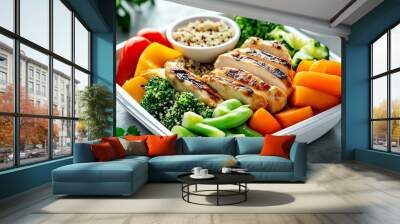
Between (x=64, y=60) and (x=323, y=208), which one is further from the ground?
(x=64, y=60)

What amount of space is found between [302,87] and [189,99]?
230 centimetres

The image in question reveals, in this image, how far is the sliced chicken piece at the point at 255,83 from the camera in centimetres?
793

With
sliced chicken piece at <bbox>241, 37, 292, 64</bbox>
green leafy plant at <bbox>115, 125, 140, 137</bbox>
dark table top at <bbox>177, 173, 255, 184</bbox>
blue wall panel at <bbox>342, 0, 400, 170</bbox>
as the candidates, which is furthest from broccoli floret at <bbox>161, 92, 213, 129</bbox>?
dark table top at <bbox>177, 173, 255, 184</bbox>

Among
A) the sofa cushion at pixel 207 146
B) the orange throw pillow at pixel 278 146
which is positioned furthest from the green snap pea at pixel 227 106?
the orange throw pillow at pixel 278 146

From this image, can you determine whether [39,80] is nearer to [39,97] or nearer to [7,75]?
[39,97]

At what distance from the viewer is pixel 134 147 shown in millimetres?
6012

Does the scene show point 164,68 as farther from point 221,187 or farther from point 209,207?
point 209,207

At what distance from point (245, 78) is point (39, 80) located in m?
3.84

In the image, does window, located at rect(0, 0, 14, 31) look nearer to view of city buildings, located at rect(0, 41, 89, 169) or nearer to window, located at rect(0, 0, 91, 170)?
window, located at rect(0, 0, 91, 170)

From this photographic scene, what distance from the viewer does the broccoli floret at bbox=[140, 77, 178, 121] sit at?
8.41 meters

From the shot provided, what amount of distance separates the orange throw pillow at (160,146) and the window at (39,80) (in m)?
1.40

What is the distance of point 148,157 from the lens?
5934 millimetres

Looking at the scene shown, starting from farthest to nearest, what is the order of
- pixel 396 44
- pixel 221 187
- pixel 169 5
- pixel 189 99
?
pixel 169 5, pixel 189 99, pixel 396 44, pixel 221 187

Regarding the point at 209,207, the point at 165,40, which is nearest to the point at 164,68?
the point at 165,40
